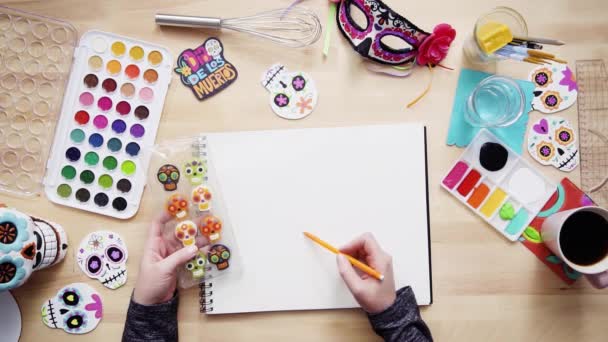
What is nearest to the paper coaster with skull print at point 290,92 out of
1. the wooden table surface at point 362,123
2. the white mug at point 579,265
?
the wooden table surface at point 362,123

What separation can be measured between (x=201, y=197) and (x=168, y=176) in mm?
67

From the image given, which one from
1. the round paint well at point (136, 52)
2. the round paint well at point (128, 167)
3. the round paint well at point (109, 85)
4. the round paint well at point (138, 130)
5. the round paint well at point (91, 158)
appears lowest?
the round paint well at point (128, 167)

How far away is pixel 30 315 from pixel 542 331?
85 centimetres

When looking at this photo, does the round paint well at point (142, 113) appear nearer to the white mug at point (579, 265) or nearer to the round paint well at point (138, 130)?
the round paint well at point (138, 130)

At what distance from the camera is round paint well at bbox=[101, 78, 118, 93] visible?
0.78 metres

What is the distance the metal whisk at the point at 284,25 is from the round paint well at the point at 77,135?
0.74 feet

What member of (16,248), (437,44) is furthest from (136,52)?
(437,44)

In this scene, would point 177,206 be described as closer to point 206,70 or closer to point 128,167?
point 128,167

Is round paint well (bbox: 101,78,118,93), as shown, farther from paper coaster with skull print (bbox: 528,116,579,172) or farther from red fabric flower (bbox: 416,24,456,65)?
paper coaster with skull print (bbox: 528,116,579,172)

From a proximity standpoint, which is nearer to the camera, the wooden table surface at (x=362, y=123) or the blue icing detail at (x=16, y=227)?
the blue icing detail at (x=16, y=227)

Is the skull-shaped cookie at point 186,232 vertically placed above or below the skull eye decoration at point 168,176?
below

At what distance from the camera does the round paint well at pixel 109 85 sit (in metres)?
0.78

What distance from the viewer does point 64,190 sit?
0.77 metres

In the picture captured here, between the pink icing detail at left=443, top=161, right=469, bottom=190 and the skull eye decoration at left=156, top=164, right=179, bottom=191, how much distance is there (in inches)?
17.6
